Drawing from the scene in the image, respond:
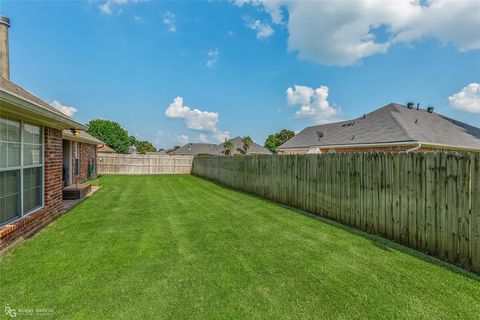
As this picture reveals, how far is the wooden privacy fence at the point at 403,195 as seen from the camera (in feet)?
11.3

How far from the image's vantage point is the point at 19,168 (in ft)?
14.0

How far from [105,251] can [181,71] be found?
53.5 ft

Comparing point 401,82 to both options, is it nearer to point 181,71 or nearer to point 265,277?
point 181,71

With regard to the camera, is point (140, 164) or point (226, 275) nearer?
point (226, 275)

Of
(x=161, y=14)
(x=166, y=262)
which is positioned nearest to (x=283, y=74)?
(x=161, y=14)

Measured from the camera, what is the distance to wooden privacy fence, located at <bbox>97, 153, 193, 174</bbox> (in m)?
20.7

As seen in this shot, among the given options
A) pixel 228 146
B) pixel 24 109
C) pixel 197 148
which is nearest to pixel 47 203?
pixel 24 109

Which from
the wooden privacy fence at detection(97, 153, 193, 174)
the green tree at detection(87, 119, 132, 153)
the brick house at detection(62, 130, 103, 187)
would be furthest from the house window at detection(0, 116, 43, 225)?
the green tree at detection(87, 119, 132, 153)

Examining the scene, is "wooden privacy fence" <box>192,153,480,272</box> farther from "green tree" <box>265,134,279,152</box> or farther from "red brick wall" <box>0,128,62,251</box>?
"green tree" <box>265,134,279,152</box>

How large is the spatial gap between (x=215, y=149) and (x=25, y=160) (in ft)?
154

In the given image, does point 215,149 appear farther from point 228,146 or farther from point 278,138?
point 278,138

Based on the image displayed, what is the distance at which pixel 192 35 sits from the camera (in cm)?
1416

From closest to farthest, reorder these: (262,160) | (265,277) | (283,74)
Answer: (265,277) → (262,160) → (283,74)

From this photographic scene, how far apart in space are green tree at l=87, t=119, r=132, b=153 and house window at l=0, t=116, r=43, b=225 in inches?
2359
